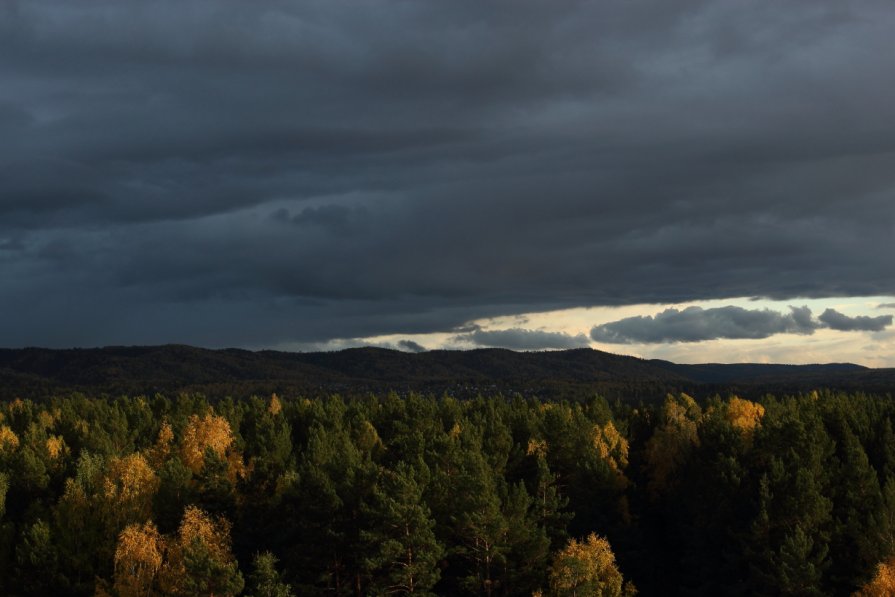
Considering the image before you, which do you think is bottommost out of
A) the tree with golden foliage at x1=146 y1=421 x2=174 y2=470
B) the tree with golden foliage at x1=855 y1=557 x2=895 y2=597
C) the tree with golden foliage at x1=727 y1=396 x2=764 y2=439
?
the tree with golden foliage at x1=855 y1=557 x2=895 y2=597

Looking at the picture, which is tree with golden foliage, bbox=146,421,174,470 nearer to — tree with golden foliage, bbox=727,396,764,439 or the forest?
the forest

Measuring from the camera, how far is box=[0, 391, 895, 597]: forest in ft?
246

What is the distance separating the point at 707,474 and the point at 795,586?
795 inches

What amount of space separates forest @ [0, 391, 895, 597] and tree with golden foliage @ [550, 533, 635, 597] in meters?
0.22

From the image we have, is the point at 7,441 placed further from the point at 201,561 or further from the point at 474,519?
the point at 474,519

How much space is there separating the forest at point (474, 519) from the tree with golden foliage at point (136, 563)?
0.15 m

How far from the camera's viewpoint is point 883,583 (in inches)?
3004

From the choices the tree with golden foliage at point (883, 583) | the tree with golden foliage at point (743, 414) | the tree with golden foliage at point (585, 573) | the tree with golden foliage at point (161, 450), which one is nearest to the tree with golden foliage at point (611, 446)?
the tree with golden foliage at point (743, 414)

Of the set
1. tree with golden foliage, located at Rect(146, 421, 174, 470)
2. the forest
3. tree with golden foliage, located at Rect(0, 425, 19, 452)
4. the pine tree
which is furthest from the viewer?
tree with golden foliage, located at Rect(146, 421, 174, 470)

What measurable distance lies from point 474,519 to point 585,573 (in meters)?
10.3

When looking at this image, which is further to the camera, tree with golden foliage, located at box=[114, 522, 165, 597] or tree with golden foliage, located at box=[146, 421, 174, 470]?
tree with golden foliage, located at box=[146, 421, 174, 470]

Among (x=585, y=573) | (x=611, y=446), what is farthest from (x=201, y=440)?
(x=585, y=573)

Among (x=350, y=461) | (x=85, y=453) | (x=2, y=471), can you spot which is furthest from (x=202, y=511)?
(x=2, y=471)

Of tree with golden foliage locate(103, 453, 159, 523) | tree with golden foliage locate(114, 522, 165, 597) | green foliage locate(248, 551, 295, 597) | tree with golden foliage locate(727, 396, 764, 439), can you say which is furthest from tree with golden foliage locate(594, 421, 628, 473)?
tree with golden foliage locate(114, 522, 165, 597)
